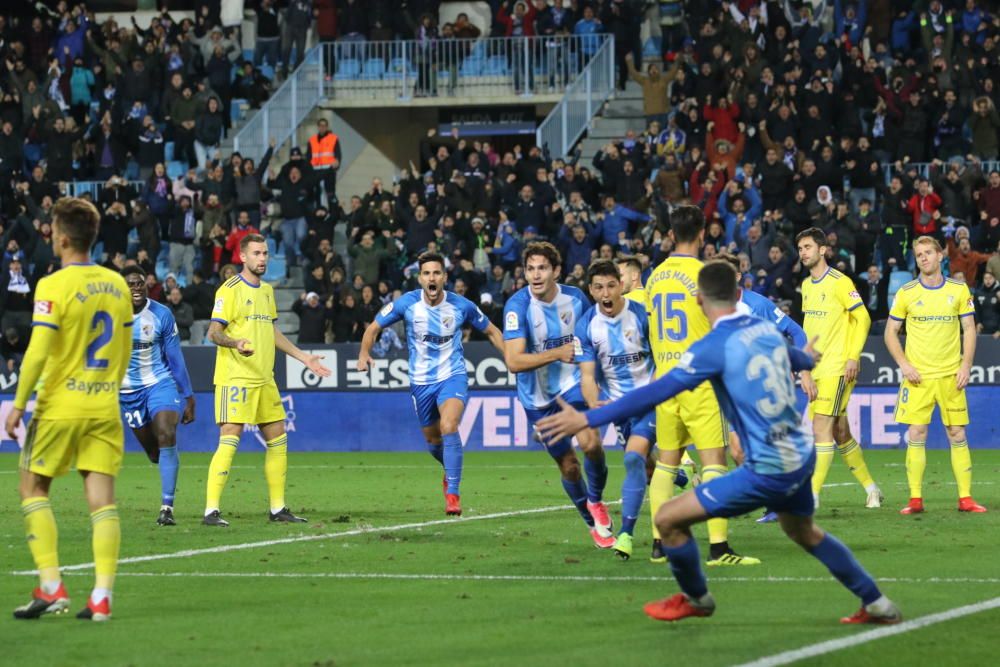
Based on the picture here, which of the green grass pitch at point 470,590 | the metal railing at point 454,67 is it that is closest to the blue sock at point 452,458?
the green grass pitch at point 470,590

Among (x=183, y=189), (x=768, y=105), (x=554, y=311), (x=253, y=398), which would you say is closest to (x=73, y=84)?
(x=183, y=189)

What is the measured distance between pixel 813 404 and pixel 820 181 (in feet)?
43.2

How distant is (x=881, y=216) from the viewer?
2756cm

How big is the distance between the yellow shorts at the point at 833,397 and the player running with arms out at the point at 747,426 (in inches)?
261

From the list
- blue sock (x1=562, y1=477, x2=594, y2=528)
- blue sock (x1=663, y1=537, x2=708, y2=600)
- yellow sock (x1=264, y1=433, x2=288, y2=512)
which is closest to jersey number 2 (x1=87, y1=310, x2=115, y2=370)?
blue sock (x1=663, y1=537, x2=708, y2=600)

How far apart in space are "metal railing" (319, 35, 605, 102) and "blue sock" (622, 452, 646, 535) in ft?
79.5

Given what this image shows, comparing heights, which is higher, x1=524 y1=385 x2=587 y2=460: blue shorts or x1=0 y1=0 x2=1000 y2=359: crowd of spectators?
x1=0 y1=0 x2=1000 y2=359: crowd of spectators

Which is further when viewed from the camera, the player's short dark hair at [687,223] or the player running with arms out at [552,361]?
the player running with arms out at [552,361]

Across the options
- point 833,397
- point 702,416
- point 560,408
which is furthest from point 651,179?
point 702,416

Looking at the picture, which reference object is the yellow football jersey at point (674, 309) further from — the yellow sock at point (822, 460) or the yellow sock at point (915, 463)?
the yellow sock at point (915, 463)

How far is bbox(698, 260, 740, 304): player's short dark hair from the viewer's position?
8555mm

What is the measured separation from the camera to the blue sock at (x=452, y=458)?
15578 mm

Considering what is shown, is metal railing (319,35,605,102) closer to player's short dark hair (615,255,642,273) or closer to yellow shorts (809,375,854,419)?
yellow shorts (809,375,854,419)

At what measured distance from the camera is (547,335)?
13117mm
